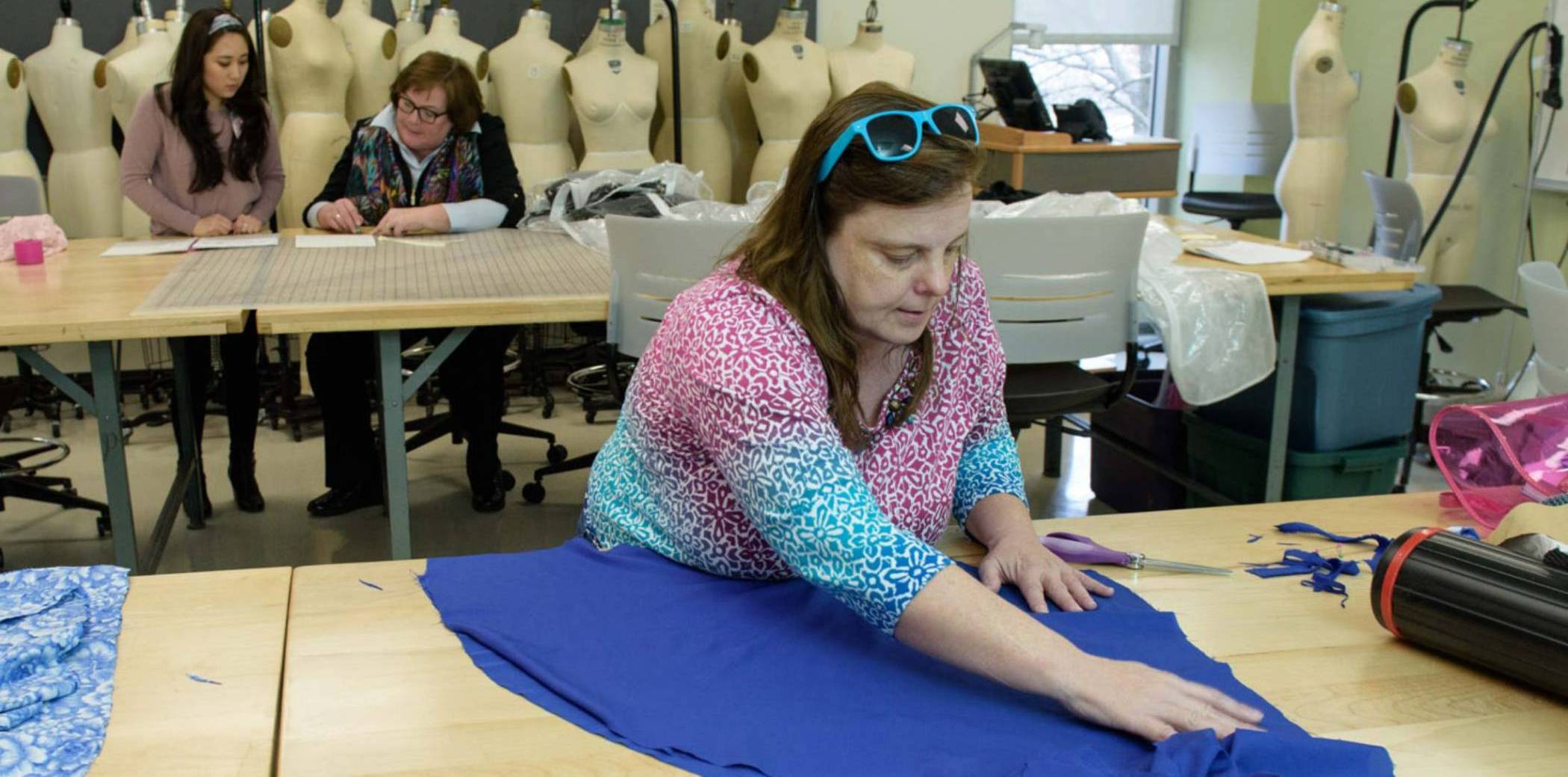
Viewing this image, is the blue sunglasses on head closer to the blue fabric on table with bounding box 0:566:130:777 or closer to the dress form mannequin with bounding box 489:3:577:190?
the blue fabric on table with bounding box 0:566:130:777

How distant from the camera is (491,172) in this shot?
13.0ft

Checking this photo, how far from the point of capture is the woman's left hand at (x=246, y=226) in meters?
3.75

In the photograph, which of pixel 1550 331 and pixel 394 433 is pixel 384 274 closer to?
pixel 394 433

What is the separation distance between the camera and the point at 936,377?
1.53 meters

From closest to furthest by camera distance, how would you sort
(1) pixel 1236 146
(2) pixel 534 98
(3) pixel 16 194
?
(3) pixel 16 194 < (2) pixel 534 98 < (1) pixel 1236 146

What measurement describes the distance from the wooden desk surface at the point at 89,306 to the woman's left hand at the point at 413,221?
608 mm

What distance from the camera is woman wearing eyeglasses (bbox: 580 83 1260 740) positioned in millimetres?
1193

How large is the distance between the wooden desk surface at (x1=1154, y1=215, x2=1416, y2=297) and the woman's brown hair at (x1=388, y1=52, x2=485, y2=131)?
2.08 m

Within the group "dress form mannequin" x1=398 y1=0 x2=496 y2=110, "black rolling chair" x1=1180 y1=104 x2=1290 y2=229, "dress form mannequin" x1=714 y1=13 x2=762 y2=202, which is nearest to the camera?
"dress form mannequin" x1=398 y1=0 x2=496 y2=110

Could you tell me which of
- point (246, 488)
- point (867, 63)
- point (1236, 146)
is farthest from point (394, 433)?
point (1236, 146)

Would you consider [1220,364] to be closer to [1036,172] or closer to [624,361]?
[624,361]

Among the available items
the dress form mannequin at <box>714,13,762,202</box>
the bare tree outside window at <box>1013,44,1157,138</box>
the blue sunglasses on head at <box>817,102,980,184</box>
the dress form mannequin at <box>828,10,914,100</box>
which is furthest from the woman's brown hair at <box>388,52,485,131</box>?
the bare tree outside window at <box>1013,44,1157,138</box>

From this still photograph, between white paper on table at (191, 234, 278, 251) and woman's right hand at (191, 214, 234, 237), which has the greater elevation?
woman's right hand at (191, 214, 234, 237)

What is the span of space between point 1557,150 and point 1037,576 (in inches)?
185
